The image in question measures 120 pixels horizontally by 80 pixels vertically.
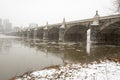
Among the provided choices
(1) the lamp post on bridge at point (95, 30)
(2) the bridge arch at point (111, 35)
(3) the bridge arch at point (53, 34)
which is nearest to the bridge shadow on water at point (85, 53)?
(1) the lamp post on bridge at point (95, 30)

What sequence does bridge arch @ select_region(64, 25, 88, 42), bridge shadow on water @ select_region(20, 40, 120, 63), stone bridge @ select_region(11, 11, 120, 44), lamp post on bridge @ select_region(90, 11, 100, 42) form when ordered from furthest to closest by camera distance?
bridge arch @ select_region(64, 25, 88, 42), lamp post on bridge @ select_region(90, 11, 100, 42), stone bridge @ select_region(11, 11, 120, 44), bridge shadow on water @ select_region(20, 40, 120, 63)

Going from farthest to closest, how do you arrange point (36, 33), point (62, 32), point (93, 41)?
point (36, 33)
point (62, 32)
point (93, 41)

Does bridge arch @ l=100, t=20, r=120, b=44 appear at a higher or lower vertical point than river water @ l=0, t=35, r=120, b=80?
higher

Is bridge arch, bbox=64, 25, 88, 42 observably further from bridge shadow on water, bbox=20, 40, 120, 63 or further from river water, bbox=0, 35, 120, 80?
river water, bbox=0, 35, 120, 80

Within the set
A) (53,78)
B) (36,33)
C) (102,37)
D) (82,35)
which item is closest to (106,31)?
(102,37)

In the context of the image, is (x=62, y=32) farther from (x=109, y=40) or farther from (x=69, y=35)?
(x=109, y=40)

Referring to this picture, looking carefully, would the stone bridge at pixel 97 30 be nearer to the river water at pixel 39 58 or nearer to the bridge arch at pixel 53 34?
the river water at pixel 39 58

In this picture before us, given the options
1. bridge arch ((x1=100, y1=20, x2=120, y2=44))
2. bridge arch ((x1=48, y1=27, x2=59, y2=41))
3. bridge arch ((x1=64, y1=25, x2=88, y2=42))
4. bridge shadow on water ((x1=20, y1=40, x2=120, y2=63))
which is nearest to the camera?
bridge shadow on water ((x1=20, y1=40, x2=120, y2=63))

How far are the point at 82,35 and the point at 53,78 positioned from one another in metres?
45.7

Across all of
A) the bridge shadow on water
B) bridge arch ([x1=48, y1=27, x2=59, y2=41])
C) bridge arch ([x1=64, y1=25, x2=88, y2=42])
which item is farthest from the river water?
bridge arch ([x1=48, y1=27, x2=59, y2=41])

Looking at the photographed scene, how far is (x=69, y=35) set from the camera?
55.7m

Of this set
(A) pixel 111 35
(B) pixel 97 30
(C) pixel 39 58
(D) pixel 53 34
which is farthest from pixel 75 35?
(C) pixel 39 58

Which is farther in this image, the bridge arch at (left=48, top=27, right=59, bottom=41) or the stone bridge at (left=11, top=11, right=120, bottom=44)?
the bridge arch at (left=48, top=27, right=59, bottom=41)

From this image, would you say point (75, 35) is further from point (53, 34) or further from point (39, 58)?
point (39, 58)
